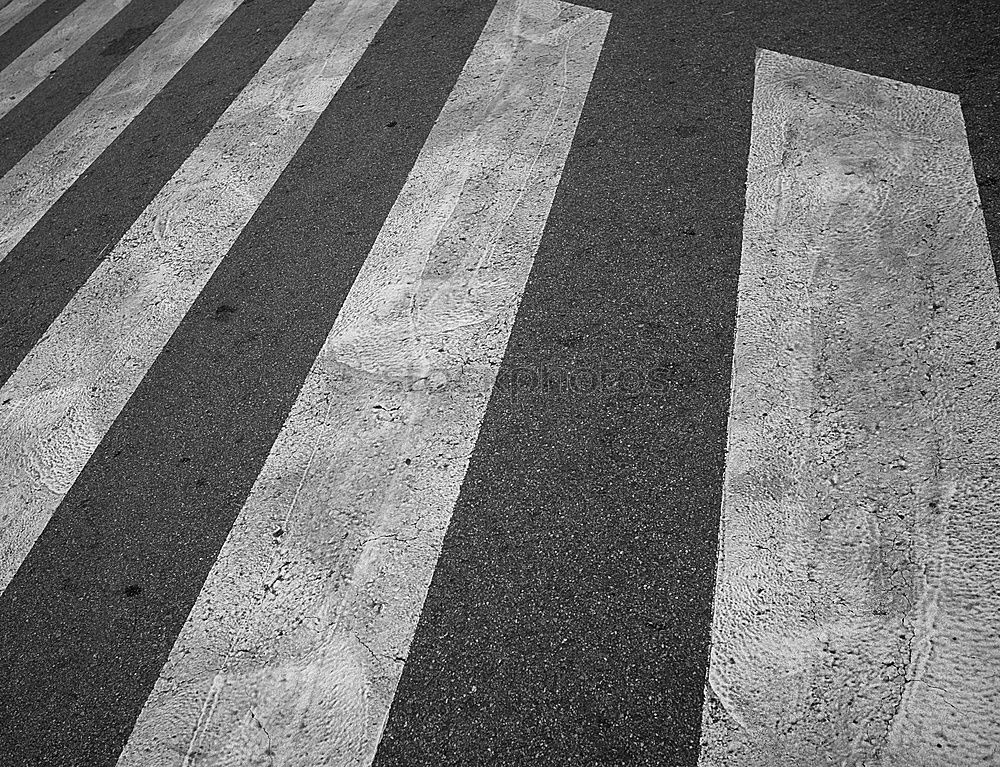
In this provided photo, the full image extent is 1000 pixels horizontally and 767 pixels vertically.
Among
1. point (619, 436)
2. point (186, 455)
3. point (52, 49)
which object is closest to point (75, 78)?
point (52, 49)

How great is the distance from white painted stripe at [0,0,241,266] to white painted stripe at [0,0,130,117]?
575 mm

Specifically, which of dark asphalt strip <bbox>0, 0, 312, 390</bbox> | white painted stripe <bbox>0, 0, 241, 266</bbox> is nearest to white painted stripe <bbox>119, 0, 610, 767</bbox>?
dark asphalt strip <bbox>0, 0, 312, 390</bbox>

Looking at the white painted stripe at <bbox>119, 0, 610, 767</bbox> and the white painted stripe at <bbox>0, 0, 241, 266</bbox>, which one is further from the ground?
the white painted stripe at <bbox>0, 0, 241, 266</bbox>

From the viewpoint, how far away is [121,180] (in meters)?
4.37

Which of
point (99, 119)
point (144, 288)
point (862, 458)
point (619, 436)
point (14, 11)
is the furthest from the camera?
point (14, 11)

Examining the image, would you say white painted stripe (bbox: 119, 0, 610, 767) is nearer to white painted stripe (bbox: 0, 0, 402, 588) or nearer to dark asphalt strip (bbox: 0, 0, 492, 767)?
dark asphalt strip (bbox: 0, 0, 492, 767)

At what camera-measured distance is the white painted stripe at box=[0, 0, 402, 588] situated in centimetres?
315

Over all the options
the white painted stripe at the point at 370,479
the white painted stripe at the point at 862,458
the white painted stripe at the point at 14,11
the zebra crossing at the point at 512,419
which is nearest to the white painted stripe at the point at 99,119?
the zebra crossing at the point at 512,419

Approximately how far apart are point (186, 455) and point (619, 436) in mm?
1519

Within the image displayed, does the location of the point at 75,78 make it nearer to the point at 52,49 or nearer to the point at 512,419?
the point at 52,49

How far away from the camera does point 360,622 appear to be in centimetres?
249

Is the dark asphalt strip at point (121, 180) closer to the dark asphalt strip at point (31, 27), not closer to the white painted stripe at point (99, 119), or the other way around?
the white painted stripe at point (99, 119)

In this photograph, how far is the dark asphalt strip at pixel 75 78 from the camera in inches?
194

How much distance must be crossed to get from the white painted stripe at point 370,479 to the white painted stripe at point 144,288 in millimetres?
750
